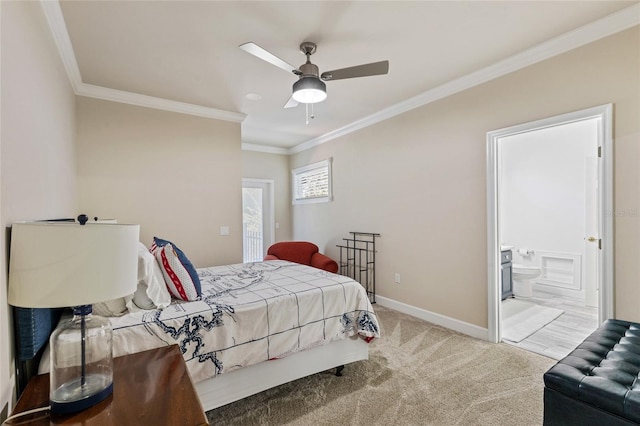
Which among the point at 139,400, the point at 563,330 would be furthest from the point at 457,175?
the point at 139,400

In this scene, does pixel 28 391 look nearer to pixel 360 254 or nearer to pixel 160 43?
pixel 160 43

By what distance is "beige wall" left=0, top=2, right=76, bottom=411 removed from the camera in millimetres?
1128

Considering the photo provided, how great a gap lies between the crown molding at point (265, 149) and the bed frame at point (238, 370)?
4.50 metres

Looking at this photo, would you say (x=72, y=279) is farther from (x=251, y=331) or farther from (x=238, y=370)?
(x=238, y=370)

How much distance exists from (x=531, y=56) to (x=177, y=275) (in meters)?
3.40

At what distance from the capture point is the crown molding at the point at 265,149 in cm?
588

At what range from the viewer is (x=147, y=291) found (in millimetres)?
1841

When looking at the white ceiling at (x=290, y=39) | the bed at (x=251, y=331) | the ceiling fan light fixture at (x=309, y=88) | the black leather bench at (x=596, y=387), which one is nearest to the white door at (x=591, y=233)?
the white ceiling at (x=290, y=39)

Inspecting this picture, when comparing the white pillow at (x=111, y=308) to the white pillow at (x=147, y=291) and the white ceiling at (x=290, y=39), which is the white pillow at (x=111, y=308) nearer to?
the white pillow at (x=147, y=291)

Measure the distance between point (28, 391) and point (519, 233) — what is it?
598cm

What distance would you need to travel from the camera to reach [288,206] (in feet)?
20.9

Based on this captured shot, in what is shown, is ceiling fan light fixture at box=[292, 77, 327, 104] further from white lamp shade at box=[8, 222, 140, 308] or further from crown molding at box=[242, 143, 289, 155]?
crown molding at box=[242, 143, 289, 155]

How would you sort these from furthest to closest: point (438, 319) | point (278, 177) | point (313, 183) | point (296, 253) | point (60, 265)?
point (278, 177)
point (313, 183)
point (296, 253)
point (438, 319)
point (60, 265)

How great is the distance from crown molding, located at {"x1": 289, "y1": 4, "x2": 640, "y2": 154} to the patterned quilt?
2.37m
